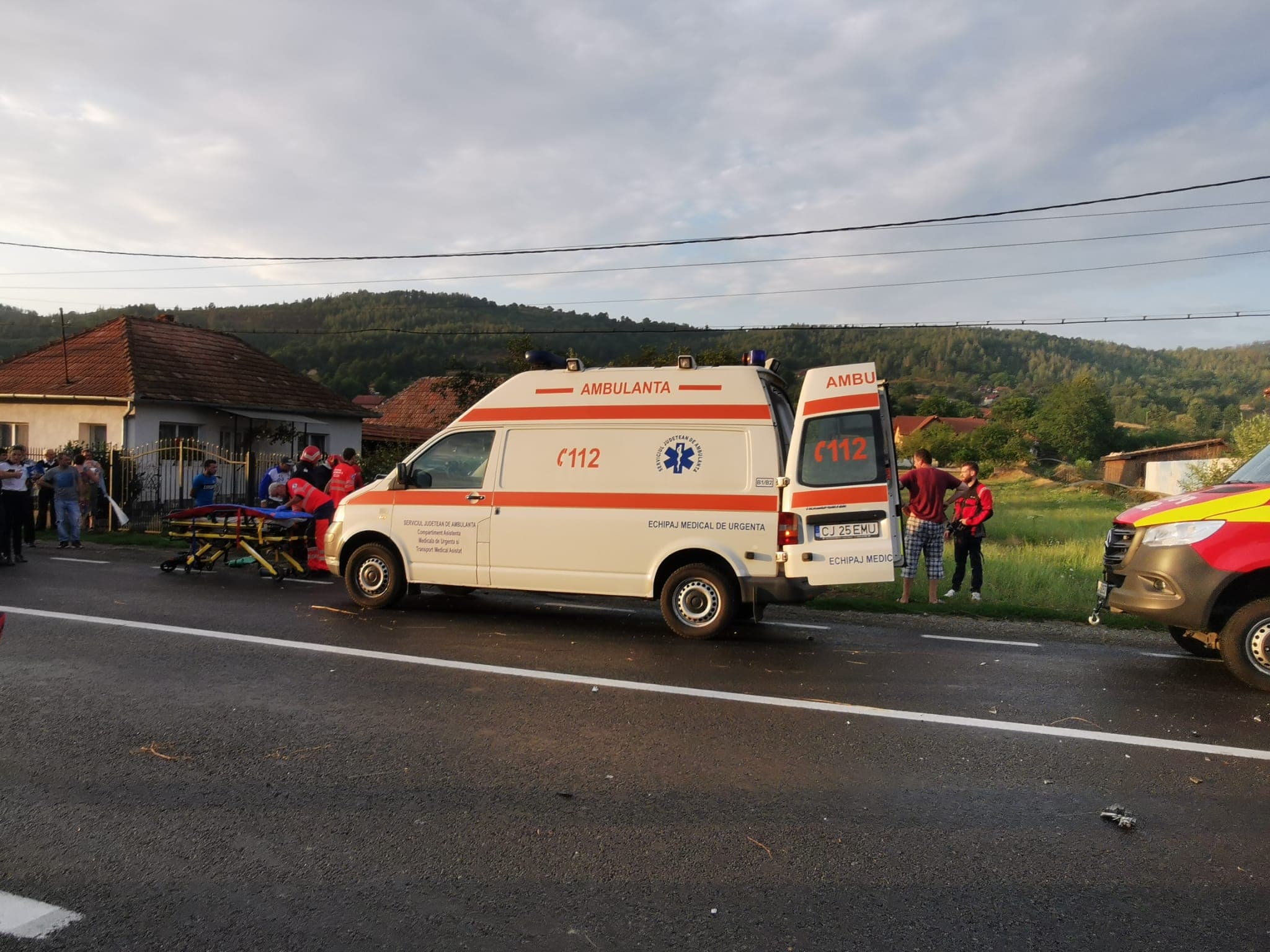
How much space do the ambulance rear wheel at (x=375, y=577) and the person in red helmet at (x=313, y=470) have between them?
14.7 feet

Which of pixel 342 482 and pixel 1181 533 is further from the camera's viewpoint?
pixel 342 482

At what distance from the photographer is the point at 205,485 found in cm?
1661

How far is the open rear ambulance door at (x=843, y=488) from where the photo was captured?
25.2ft

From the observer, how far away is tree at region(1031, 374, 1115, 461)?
71875 mm

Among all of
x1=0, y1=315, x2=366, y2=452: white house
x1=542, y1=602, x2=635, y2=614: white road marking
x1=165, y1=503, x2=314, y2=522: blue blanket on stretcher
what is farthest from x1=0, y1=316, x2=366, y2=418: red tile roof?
x1=542, y1=602, x2=635, y2=614: white road marking

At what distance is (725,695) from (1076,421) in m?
76.6

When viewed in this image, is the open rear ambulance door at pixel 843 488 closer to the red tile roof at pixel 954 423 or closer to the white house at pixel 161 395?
the white house at pixel 161 395

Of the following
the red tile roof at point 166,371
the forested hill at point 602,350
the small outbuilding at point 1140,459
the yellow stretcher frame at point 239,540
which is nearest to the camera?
the yellow stretcher frame at point 239,540

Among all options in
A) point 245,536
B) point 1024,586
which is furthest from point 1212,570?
point 245,536

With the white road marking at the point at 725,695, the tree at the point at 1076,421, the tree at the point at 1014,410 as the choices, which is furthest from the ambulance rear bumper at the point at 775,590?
the tree at the point at 1076,421

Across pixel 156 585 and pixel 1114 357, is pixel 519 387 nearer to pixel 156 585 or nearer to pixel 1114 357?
pixel 156 585

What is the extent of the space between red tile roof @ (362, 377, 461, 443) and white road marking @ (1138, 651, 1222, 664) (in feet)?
104

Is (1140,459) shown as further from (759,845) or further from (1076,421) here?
(759,845)

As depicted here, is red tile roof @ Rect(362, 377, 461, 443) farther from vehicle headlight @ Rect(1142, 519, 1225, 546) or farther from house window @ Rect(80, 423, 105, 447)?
vehicle headlight @ Rect(1142, 519, 1225, 546)
